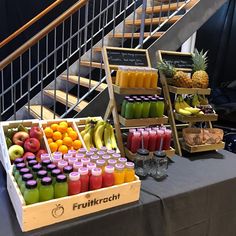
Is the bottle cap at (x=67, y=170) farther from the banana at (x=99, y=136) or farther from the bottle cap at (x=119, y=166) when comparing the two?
the banana at (x=99, y=136)

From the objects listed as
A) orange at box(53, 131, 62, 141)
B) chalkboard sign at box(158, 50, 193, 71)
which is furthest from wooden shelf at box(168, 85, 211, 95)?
orange at box(53, 131, 62, 141)

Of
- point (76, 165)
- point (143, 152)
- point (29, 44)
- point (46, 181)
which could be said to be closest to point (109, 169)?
point (76, 165)

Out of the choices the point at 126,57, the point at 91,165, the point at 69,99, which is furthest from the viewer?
the point at 69,99

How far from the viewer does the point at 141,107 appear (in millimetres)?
1756

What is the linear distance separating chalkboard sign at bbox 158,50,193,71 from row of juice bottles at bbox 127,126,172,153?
0.65 metres

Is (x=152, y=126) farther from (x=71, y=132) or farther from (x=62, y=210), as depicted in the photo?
(x=62, y=210)

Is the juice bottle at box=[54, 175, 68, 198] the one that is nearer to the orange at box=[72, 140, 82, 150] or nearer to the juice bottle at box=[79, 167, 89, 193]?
the juice bottle at box=[79, 167, 89, 193]

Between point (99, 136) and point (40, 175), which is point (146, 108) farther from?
Answer: point (40, 175)

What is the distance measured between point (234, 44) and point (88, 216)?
15.1 ft

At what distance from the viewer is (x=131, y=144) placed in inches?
68.0

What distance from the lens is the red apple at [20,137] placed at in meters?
1.51

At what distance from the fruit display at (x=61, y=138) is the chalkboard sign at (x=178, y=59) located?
38.1 inches

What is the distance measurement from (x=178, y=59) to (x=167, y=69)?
0.29 metres

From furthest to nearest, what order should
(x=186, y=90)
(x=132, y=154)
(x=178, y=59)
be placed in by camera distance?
(x=178, y=59), (x=186, y=90), (x=132, y=154)
